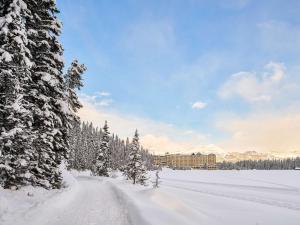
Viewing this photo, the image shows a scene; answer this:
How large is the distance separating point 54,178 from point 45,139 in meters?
4.06

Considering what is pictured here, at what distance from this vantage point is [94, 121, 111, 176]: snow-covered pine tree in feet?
208

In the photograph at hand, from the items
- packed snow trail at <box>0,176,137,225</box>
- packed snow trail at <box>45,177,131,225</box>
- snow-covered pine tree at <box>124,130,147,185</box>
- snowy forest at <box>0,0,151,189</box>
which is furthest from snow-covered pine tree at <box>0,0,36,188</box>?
snow-covered pine tree at <box>124,130,147,185</box>

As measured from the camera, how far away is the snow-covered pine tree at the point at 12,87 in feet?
50.3

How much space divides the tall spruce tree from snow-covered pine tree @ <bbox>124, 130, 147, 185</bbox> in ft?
40.3

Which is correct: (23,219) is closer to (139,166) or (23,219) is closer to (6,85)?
(6,85)

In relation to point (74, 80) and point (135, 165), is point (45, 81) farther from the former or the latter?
point (135, 165)

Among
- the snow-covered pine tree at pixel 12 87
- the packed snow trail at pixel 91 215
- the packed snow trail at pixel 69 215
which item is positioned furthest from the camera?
the snow-covered pine tree at pixel 12 87

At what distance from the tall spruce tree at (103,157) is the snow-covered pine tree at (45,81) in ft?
132

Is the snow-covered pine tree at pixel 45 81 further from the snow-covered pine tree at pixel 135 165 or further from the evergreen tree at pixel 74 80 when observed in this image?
the snow-covered pine tree at pixel 135 165

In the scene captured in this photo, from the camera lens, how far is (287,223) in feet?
67.2

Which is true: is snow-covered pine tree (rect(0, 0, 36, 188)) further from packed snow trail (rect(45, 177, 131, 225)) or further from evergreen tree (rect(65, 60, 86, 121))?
evergreen tree (rect(65, 60, 86, 121))

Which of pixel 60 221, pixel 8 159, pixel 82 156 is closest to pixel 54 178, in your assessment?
pixel 8 159

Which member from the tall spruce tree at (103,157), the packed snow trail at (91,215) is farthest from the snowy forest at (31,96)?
the tall spruce tree at (103,157)

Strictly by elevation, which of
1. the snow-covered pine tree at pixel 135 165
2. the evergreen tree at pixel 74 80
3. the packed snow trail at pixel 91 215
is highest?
the evergreen tree at pixel 74 80
